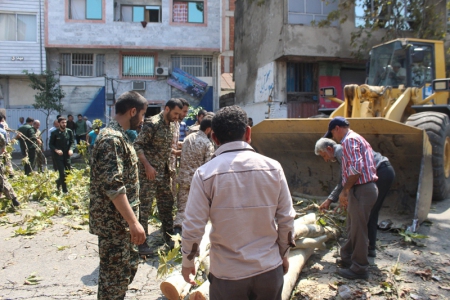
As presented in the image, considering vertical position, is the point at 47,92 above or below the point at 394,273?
above

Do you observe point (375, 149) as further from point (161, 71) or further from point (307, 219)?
point (161, 71)

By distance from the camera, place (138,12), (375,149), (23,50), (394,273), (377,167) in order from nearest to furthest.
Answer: (394,273)
(377,167)
(375,149)
(23,50)
(138,12)

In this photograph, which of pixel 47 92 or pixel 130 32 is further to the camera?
pixel 130 32

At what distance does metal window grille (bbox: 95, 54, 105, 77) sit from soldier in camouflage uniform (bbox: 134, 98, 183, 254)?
1649 centimetres

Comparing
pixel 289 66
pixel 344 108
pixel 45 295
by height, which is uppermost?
pixel 289 66

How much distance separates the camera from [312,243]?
4492mm

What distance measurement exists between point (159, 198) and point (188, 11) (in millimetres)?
17400

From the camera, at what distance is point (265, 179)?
2.24 m

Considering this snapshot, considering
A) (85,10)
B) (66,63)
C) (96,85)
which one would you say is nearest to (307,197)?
(96,85)

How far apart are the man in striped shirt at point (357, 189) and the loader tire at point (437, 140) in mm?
3315

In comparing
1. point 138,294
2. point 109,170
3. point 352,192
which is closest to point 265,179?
point 109,170

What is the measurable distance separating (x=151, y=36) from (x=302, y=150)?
49.2ft

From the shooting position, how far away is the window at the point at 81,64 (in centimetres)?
2020

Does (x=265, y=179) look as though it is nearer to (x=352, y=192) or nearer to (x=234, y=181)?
(x=234, y=181)
